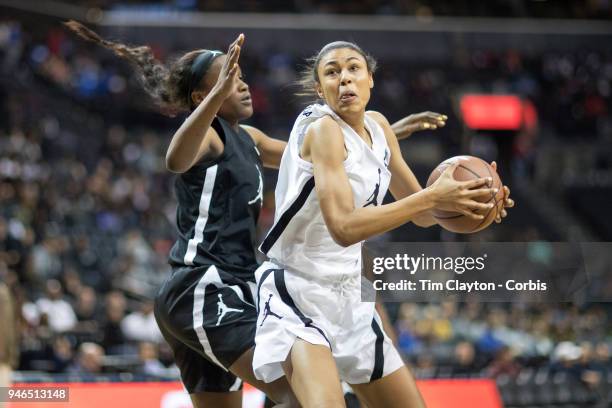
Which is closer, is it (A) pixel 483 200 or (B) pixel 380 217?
(B) pixel 380 217

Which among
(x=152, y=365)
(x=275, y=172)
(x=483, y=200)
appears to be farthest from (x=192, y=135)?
(x=275, y=172)

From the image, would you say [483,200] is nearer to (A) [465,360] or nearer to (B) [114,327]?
(A) [465,360]

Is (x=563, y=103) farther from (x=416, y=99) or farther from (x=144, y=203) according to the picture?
(x=144, y=203)

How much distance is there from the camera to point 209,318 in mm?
4426

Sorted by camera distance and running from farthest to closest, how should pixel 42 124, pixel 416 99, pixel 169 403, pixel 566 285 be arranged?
pixel 416 99 → pixel 42 124 → pixel 169 403 → pixel 566 285

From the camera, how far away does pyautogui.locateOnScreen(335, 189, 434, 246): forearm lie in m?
3.67

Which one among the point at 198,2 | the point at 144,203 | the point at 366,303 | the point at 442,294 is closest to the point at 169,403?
the point at 442,294

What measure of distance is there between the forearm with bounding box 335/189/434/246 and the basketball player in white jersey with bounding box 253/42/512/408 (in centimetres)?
→ 14

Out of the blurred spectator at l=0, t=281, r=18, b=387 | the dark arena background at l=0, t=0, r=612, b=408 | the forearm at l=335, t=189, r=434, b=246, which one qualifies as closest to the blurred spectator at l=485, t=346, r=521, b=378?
the dark arena background at l=0, t=0, r=612, b=408

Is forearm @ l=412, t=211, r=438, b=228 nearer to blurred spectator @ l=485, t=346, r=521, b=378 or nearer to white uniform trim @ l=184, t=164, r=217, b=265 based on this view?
white uniform trim @ l=184, t=164, r=217, b=265

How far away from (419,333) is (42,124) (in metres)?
8.23

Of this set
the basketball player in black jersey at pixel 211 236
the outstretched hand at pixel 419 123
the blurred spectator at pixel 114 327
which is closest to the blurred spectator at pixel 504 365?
the blurred spectator at pixel 114 327

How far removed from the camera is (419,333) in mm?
10734

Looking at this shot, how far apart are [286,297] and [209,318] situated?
543 millimetres
